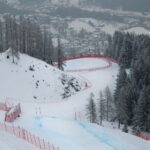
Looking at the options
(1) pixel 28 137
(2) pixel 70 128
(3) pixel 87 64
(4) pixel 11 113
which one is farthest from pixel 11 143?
(3) pixel 87 64

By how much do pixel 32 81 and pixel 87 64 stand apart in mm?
32379

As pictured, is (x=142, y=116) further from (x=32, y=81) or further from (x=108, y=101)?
(x=32, y=81)

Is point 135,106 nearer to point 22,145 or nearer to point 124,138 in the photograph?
point 124,138

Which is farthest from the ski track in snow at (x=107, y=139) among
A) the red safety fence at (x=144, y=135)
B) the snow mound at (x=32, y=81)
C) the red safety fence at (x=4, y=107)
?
the snow mound at (x=32, y=81)

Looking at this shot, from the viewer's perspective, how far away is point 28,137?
27.6 metres

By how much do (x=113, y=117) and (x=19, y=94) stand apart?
1959 cm

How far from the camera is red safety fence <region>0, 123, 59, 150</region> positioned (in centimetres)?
2624

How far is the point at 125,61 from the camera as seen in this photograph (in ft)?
236

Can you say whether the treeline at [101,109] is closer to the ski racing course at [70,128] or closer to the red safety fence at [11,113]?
the ski racing course at [70,128]

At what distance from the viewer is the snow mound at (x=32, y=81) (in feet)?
153

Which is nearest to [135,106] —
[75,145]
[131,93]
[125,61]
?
[131,93]

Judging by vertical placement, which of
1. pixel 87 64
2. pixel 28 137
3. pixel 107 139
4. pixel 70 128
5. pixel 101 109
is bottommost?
pixel 107 139

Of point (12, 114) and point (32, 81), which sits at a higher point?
point (32, 81)

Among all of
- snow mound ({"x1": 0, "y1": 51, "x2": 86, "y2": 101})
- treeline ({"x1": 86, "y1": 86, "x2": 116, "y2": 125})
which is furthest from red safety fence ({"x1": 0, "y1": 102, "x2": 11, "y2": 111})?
treeline ({"x1": 86, "y1": 86, "x2": 116, "y2": 125})
